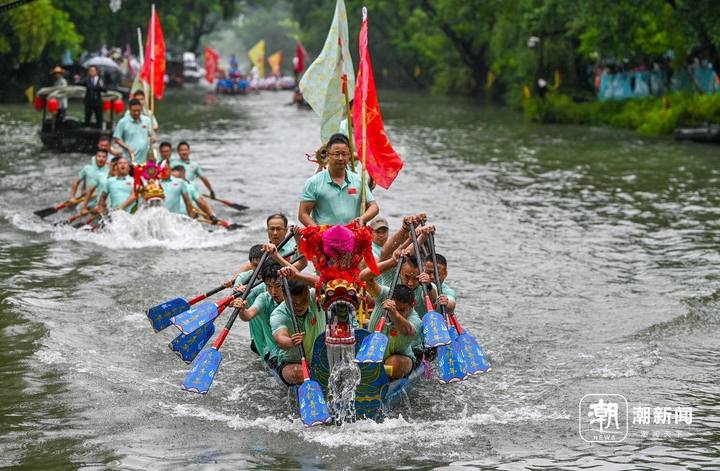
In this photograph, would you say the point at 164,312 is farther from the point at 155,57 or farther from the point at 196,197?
the point at 155,57

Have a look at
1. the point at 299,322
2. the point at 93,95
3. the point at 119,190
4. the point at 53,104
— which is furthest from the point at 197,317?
the point at 93,95

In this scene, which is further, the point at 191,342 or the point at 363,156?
the point at 363,156

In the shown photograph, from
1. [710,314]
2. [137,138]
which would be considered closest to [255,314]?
[710,314]

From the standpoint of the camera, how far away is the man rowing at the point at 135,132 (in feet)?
67.4

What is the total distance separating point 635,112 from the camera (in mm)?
38125

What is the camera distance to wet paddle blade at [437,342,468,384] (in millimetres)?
9531

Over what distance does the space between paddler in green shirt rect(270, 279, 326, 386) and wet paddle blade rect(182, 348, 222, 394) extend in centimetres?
55

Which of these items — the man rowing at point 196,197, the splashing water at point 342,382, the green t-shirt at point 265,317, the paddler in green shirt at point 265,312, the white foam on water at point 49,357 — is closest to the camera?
the splashing water at point 342,382

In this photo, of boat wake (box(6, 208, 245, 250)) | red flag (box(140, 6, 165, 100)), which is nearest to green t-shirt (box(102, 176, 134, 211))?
boat wake (box(6, 208, 245, 250))

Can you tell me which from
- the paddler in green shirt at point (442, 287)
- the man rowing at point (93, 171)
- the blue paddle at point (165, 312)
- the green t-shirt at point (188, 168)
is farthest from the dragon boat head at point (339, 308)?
the man rowing at point (93, 171)

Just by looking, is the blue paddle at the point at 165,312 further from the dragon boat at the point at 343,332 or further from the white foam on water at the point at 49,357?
the white foam on water at the point at 49,357

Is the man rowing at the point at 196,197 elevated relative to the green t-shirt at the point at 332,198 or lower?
lower

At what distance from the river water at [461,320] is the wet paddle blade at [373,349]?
726mm

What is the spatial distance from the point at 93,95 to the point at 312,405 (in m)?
21.8
